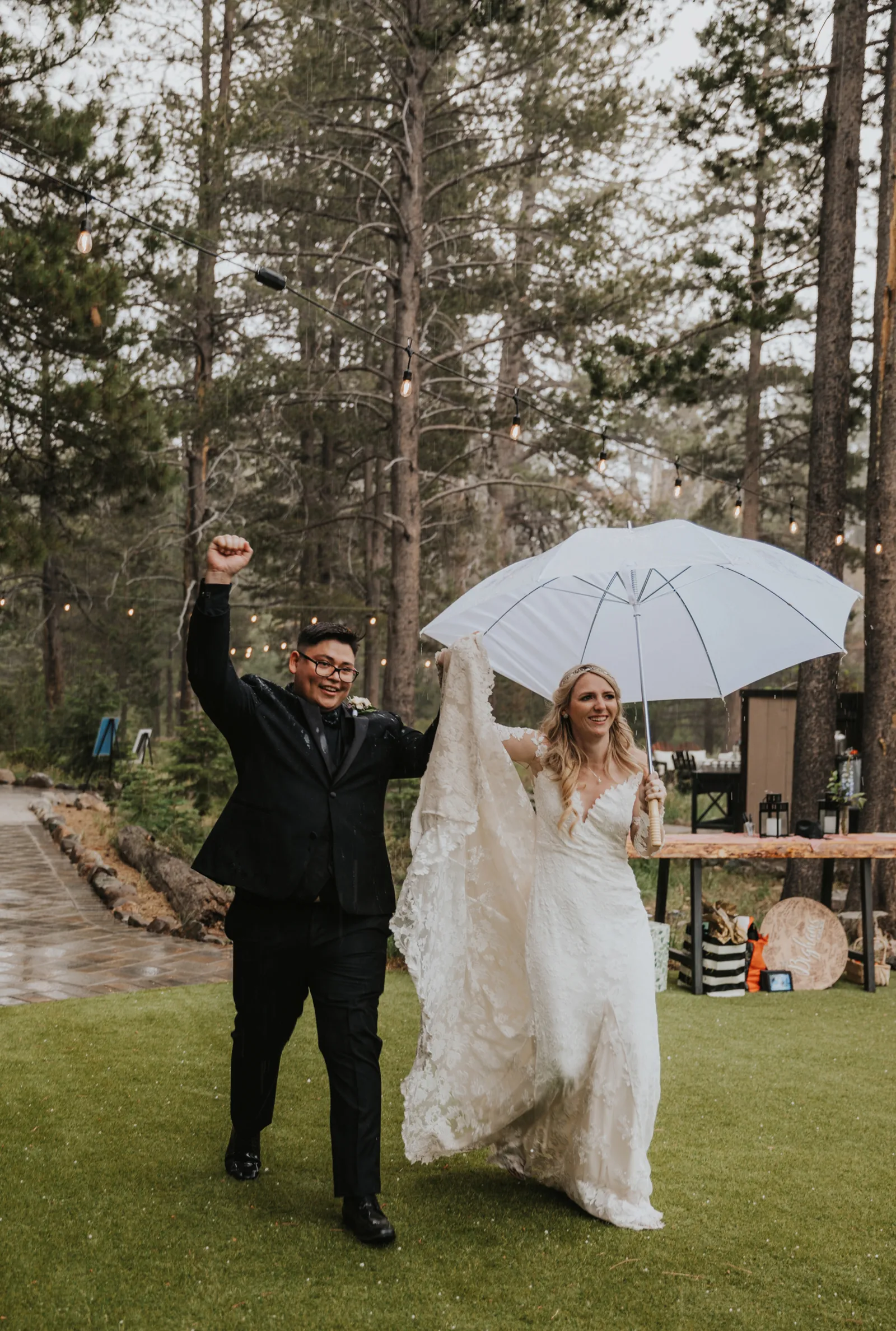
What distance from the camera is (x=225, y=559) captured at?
3160mm

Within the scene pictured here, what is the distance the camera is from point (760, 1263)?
10.7 ft

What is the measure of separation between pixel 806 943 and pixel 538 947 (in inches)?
165

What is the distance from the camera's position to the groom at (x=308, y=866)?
3215 mm

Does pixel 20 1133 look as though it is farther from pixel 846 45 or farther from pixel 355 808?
pixel 846 45

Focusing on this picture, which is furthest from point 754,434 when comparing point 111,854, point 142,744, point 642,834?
point 642,834

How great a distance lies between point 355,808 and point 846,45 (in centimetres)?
791

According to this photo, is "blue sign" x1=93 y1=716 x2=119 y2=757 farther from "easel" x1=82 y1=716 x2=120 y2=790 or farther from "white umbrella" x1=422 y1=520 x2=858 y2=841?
"white umbrella" x1=422 y1=520 x2=858 y2=841

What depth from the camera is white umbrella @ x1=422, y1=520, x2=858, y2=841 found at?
4.17 m

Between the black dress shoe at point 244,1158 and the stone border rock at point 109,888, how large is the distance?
3.82 m

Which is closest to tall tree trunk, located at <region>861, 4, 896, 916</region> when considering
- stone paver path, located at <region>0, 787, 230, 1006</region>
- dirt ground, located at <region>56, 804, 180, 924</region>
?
stone paver path, located at <region>0, 787, 230, 1006</region>

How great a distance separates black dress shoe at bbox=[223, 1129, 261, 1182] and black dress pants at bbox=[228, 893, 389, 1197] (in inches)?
4.5

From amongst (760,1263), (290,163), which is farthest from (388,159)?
(760,1263)

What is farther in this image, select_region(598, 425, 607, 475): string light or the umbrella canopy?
select_region(598, 425, 607, 475): string light

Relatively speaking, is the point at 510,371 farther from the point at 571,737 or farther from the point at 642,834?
the point at 642,834
